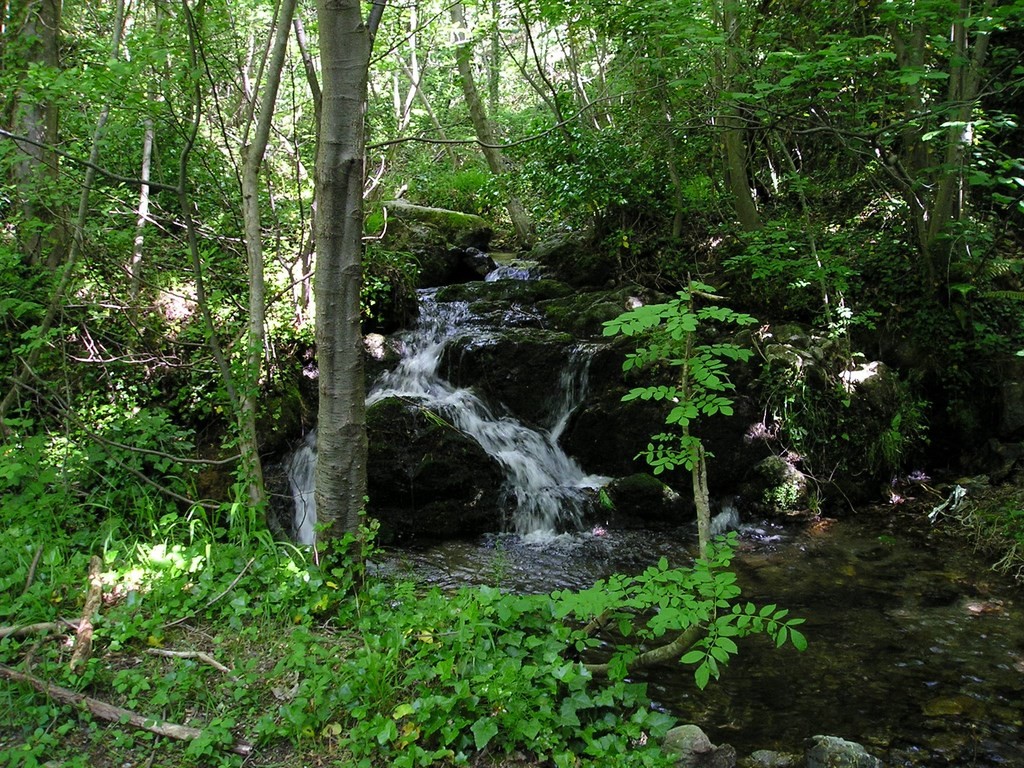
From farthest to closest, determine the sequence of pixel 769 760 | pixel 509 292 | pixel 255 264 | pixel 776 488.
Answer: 1. pixel 509 292
2. pixel 776 488
3. pixel 255 264
4. pixel 769 760

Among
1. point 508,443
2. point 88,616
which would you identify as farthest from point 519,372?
point 88,616

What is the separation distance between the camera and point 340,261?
138 inches

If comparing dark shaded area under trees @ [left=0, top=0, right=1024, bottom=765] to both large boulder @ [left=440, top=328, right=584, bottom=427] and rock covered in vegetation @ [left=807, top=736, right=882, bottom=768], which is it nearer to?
large boulder @ [left=440, top=328, right=584, bottom=427]

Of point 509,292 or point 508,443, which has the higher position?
point 509,292

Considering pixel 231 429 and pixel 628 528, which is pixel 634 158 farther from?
pixel 231 429

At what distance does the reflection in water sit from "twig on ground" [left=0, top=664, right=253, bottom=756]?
90.2 inches

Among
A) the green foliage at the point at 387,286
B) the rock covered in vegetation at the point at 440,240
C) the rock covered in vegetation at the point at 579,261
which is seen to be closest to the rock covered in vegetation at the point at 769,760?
the green foliage at the point at 387,286

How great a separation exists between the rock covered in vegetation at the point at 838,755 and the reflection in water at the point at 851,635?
260mm

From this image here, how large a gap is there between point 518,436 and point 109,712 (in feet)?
18.5

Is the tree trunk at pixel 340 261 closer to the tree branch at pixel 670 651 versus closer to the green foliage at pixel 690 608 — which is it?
the green foliage at pixel 690 608

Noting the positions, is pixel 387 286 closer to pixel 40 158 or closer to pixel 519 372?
pixel 519 372

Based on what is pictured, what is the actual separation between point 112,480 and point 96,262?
104 inches

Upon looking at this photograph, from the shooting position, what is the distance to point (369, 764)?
2.61 metres

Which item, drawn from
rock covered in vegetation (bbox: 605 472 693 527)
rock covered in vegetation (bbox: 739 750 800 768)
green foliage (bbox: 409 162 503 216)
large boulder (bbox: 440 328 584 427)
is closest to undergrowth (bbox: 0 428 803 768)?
rock covered in vegetation (bbox: 739 750 800 768)
